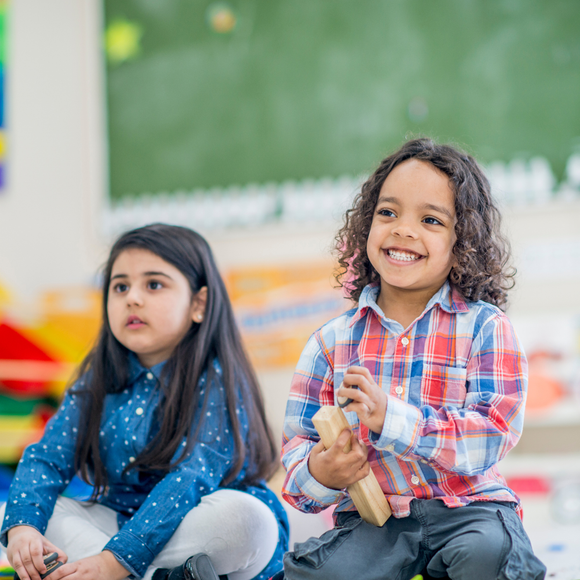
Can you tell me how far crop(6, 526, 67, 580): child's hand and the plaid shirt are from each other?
0.32 meters

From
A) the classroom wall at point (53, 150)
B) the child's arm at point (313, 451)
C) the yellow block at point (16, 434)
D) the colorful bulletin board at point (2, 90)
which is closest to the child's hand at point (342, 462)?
the child's arm at point (313, 451)

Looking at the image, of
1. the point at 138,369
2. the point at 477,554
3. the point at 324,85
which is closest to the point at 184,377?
the point at 138,369

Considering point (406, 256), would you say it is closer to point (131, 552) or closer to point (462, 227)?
point (462, 227)

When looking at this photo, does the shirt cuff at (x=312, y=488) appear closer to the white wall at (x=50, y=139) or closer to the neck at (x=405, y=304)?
the neck at (x=405, y=304)

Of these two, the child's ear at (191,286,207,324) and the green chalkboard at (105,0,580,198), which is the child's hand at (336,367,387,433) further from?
the green chalkboard at (105,0,580,198)

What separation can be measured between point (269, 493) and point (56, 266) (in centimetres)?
193

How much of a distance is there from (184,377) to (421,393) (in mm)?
411

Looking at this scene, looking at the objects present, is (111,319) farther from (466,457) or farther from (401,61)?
(401,61)

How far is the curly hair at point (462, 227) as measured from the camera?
802 mm

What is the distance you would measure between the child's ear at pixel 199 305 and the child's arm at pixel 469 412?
433 millimetres

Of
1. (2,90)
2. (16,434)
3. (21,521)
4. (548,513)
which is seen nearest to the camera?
(21,521)

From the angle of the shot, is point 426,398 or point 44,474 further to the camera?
point 44,474

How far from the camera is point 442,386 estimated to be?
760mm

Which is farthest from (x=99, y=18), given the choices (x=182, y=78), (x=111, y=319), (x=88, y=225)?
(x=111, y=319)
